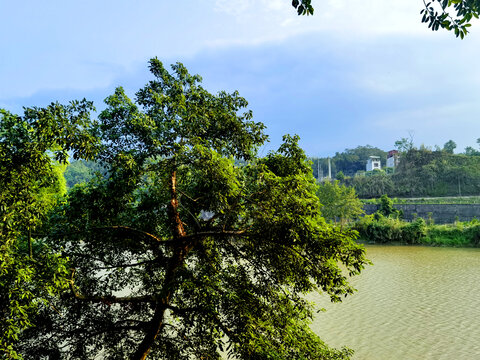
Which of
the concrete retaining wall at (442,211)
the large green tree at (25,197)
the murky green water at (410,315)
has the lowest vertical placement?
the murky green water at (410,315)

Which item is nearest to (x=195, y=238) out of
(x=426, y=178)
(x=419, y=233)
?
(x=419, y=233)

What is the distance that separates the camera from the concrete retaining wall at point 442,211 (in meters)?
31.2

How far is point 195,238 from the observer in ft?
14.1

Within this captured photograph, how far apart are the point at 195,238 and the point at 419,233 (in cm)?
2522

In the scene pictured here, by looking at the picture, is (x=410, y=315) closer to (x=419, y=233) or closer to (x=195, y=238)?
(x=195, y=238)

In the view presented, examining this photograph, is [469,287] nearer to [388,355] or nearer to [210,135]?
[388,355]

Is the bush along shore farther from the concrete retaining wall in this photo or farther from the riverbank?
the concrete retaining wall

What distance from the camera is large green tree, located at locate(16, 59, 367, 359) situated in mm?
3854

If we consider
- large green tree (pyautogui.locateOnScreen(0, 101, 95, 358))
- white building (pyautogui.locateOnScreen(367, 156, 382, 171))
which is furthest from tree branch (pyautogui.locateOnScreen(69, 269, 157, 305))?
white building (pyautogui.locateOnScreen(367, 156, 382, 171))

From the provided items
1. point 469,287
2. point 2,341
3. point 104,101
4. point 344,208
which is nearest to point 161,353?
point 2,341

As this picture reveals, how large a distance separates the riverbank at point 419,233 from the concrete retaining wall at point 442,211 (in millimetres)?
5808

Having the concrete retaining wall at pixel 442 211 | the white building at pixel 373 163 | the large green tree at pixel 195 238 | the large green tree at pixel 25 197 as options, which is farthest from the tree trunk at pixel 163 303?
the white building at pixel 373 163

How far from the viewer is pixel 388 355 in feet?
26.5

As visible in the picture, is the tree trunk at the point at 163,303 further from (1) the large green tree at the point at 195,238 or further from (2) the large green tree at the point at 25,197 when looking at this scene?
(2) the large green tree at the point at 25,197
